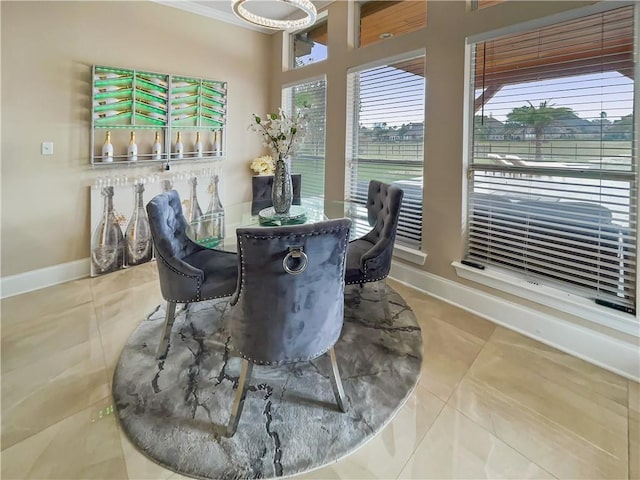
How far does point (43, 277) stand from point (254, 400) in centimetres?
279

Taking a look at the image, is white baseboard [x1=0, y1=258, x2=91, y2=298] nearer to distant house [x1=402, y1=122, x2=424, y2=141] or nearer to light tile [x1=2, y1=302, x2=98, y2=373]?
light tile [x1=2, y1=302, x2=98, y2=373]

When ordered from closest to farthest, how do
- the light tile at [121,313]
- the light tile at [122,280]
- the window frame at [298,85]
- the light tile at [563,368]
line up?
the light tile at [563,368] → the light tile at [121,313] → the light tile at [122,280] → the window frame at [298,85]

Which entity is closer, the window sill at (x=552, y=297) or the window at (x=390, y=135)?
the window sill at (x=552, y=297)

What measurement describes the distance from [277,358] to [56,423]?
45.4 inches

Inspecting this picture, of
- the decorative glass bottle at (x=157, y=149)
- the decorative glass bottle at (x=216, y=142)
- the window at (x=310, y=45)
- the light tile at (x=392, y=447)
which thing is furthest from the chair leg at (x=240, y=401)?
the window at (x=310, y=45)

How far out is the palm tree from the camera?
218 centimetres

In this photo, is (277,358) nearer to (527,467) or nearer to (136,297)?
(527,467)

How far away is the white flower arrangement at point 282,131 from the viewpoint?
2357mm

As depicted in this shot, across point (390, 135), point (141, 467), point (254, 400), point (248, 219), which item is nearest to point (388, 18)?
point (390, 135)

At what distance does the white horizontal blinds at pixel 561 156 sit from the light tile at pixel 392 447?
1.41 meters

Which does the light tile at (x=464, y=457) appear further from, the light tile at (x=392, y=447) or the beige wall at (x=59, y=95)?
the beige wall at (x=59, y=95)

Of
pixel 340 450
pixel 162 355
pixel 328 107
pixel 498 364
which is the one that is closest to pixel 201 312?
pixel 162 355

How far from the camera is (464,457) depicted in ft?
4.72

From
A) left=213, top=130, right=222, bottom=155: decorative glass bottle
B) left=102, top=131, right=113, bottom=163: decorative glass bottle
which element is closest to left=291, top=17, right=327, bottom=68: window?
left=213, top=130, right=222, bottom=155: decorative glass bottle
